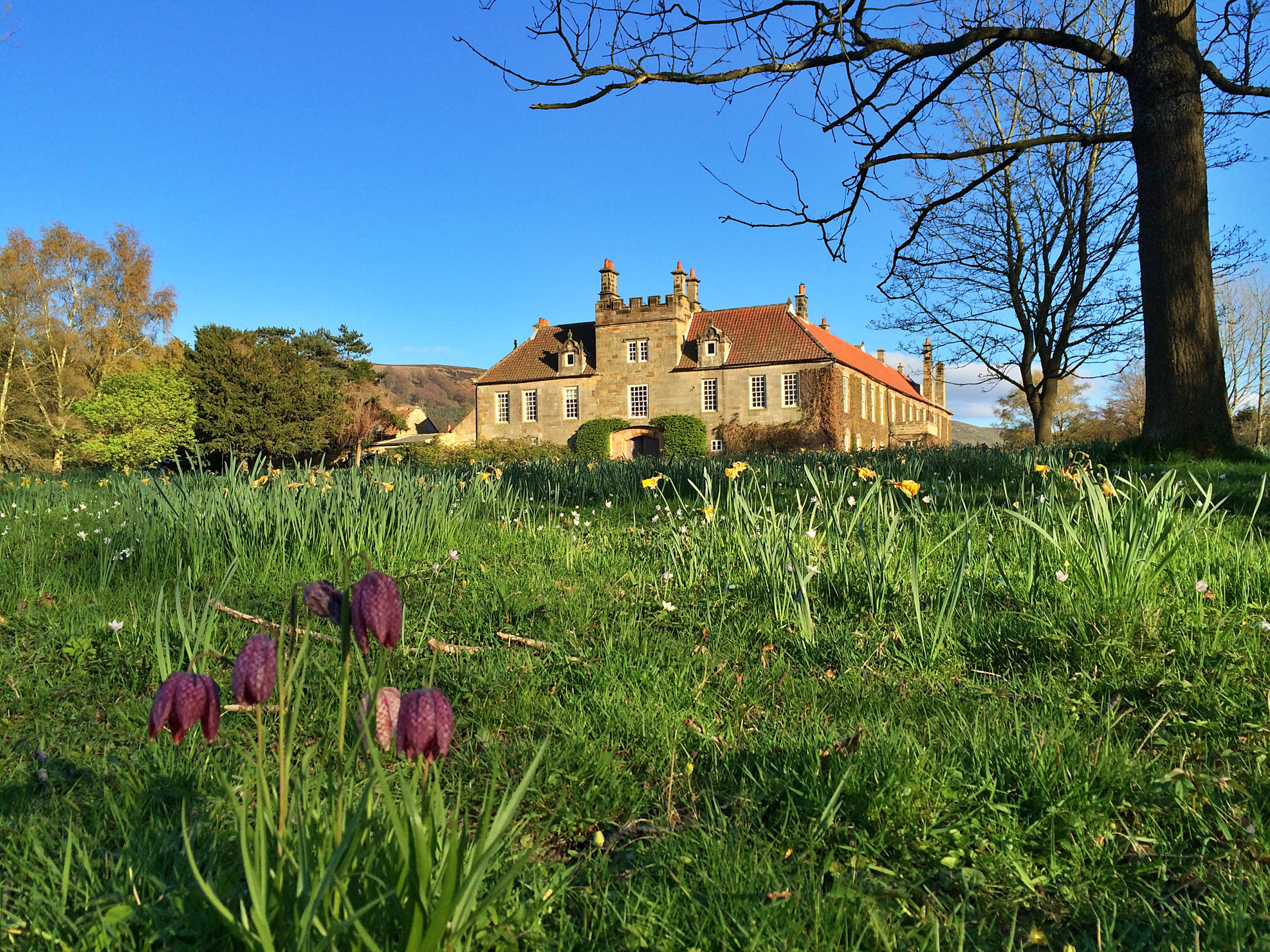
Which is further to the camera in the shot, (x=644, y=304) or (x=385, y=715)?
(x=644, y=304)

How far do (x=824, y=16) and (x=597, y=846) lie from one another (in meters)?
7.42

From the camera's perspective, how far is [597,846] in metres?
1.69

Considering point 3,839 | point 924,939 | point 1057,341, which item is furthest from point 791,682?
point 1057,341

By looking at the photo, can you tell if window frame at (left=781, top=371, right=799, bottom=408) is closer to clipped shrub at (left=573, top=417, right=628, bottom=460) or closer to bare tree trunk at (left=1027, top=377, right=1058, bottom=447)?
clipped shrub at (left=573, top=417, right=628, bottom=460)

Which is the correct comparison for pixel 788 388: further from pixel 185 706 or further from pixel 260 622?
pixel 185 706

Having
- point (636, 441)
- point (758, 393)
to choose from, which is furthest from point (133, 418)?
point (758, 393)

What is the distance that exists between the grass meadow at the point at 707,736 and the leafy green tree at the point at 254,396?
3552 cm

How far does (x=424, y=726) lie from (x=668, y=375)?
38049 mm

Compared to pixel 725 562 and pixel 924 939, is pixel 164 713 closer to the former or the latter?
pixel 924 939

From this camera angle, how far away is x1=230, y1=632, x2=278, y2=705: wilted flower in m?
1.10

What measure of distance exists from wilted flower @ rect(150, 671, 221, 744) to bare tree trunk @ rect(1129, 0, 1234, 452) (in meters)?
8.56

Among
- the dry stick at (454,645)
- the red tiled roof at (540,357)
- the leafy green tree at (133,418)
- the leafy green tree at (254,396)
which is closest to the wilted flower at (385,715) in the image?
the dry stick at (454,645)

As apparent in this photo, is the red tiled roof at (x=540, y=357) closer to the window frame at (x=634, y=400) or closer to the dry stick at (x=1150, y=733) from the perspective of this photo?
the window frame at (x=634, y=400)

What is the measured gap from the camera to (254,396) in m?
38.1
